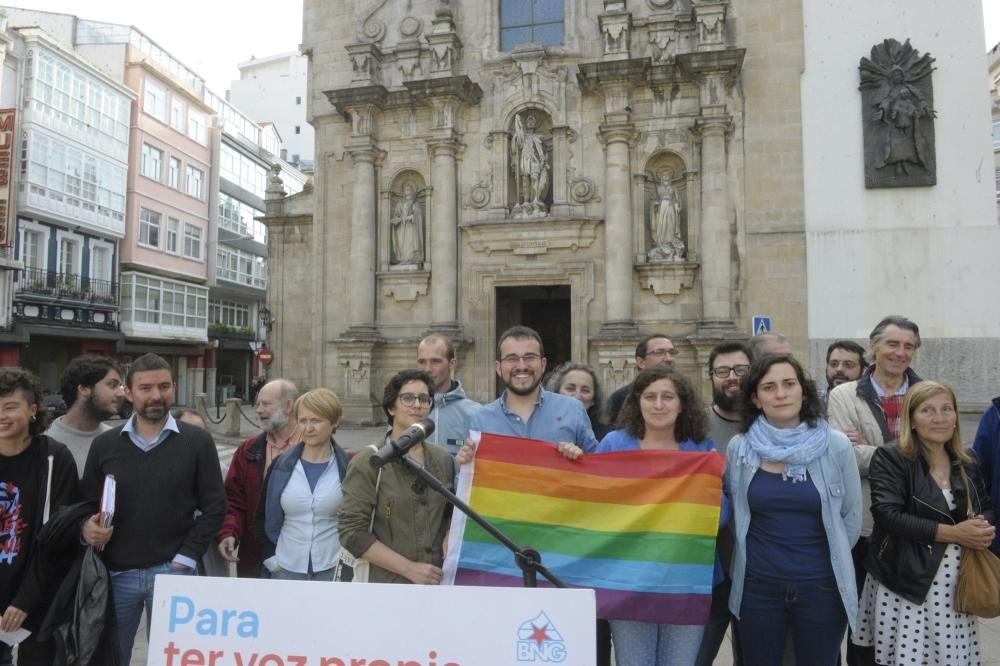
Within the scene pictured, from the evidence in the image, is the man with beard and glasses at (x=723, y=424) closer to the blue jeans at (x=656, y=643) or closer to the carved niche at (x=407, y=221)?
the blue jeans at (x=656, y=643)

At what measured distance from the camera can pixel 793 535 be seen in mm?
3363

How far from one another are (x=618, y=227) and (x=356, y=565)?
12.6 meters

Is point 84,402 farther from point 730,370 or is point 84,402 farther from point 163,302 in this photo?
point 163,302

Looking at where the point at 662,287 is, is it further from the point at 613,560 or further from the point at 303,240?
the point at 613,560

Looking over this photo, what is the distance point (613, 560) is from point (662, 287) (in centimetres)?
1222

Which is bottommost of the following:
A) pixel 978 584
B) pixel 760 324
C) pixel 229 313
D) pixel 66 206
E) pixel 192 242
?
pixel 978 584

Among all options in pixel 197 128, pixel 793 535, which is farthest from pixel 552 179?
pixel 197 128

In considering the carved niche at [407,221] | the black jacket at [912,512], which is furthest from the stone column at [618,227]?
the black jacket at [912,512]

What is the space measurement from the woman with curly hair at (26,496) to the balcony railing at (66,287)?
27218 millimetres

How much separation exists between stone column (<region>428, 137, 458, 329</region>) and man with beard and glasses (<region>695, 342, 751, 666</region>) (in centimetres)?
1187

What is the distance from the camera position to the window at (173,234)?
1409 inches

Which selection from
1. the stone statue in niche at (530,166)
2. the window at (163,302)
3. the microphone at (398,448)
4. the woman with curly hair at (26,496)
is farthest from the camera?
the window at (163,302)

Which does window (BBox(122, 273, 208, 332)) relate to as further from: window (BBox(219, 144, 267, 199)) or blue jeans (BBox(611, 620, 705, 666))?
blue jeans (BBox(611, 620, 705, 666))

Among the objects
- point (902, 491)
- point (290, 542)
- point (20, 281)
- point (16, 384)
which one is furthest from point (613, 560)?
point (20, 281)
